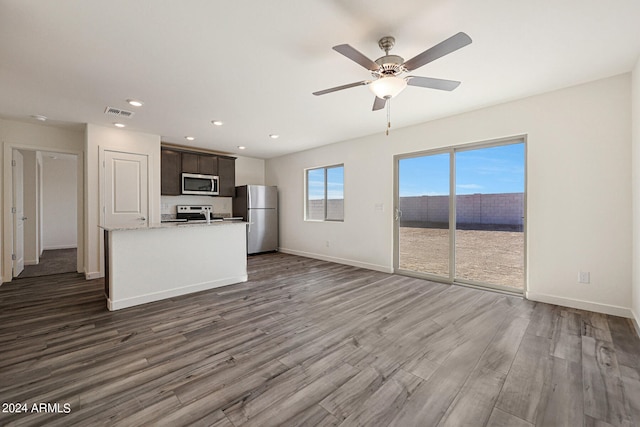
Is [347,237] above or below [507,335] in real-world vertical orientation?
above

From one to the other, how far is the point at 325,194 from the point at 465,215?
2890mm

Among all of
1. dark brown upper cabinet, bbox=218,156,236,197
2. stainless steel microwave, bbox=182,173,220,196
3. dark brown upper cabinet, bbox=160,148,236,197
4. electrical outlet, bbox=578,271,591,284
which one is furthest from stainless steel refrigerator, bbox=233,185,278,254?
electrical outlet, bbox=578,271,591,284

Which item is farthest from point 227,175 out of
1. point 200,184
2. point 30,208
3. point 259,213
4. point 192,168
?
point 30,208

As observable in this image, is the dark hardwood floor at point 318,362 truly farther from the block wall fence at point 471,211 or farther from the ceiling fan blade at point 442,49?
the ceiling fan blade at point 442,49

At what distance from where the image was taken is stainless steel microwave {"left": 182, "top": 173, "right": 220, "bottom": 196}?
5805 mm

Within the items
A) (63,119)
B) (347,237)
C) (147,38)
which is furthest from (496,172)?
(63,119)

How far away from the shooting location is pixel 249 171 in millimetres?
7215

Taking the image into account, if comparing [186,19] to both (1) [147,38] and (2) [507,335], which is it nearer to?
(1) [147,38]

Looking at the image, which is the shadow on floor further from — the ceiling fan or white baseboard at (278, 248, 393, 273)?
the ceiling fan

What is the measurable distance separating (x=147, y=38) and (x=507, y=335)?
392 centimetres

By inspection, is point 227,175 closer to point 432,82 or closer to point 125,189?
point 125,189

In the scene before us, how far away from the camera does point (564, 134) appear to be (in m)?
3.12

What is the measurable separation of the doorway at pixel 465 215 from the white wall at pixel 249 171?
160 inches

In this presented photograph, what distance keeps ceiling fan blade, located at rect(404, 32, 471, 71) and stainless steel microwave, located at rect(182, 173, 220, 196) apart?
509cm
